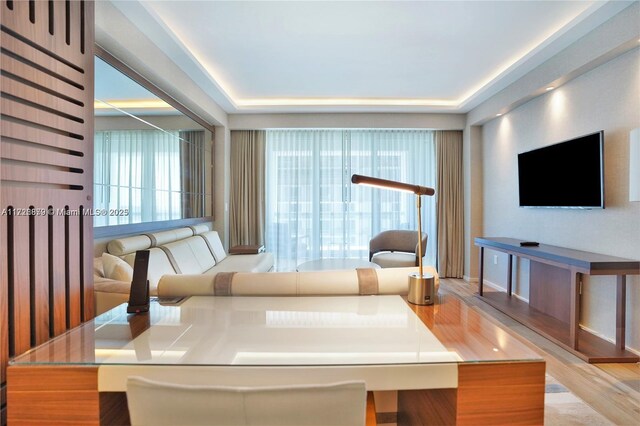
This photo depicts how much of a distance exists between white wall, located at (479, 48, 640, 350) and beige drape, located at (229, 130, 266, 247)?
3.51 meters

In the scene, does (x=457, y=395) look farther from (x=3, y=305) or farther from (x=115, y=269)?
(x=115, y=269)

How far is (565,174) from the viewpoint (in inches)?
123

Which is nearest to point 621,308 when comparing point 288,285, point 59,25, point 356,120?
point 288,285

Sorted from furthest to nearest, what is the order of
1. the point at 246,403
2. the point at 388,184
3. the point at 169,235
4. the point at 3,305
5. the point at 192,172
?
the point at 192,172, the point at 169,235, the point at 388,184, the point at 3,305, the point at 246,403

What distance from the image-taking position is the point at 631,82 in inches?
98.2

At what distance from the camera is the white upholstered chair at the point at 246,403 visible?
653 millimetres

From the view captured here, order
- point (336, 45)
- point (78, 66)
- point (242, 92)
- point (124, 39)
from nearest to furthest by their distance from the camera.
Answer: point (78, 66), point (124, 39), point (336, 45), point (242, 92)

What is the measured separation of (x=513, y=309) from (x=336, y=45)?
324 centimetres

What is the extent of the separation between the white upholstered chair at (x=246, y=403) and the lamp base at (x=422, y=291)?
723 millimetres

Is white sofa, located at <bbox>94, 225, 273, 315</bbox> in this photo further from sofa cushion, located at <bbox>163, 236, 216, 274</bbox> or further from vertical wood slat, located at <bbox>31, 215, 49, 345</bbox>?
vertical wood slat, located at <bbox>31, 215, 49, 345</bbox>

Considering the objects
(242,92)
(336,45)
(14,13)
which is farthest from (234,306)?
(242,92)

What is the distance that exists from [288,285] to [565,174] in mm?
3011

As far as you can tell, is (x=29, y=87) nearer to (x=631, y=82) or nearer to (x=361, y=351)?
(x=361, y=351)

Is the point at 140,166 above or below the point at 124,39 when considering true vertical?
below
